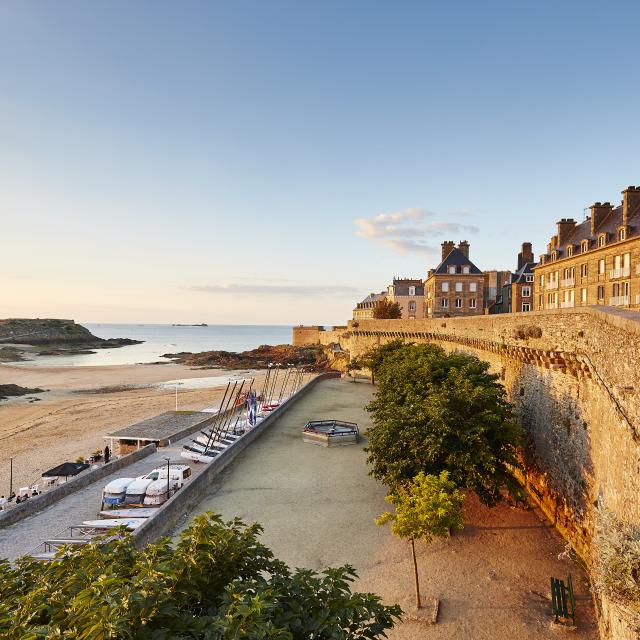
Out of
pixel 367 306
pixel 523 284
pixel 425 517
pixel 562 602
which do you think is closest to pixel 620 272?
pixel 523 284

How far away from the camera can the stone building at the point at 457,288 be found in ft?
202

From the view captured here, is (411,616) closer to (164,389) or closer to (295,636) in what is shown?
(295,636)

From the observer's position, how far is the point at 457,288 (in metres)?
61.6

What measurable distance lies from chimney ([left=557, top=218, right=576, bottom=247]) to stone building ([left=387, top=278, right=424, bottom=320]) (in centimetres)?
4115

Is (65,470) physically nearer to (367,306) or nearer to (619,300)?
(619,300)

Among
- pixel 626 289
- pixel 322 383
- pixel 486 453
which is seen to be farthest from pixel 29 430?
pixel 626 289

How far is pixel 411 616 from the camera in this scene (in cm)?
1100

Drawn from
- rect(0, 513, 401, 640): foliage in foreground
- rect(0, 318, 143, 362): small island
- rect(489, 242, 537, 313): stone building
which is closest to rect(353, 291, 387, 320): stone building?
rect(489, 242, 537, 313): stone building

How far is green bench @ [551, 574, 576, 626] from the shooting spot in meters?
10.9

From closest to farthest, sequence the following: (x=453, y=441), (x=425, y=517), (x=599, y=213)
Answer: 1. (x=425, y=517)
2. (x=453, y=441)
3. (x=599, y=213)

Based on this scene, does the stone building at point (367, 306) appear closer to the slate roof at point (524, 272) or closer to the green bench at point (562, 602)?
the slate roof at point (524, 272)

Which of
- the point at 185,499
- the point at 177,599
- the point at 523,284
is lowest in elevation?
the point at 185,499

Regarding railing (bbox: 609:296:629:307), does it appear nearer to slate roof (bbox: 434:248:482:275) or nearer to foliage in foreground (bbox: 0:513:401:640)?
slate roof (bbox: 434:248:482:275)

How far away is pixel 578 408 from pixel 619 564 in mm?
8149
